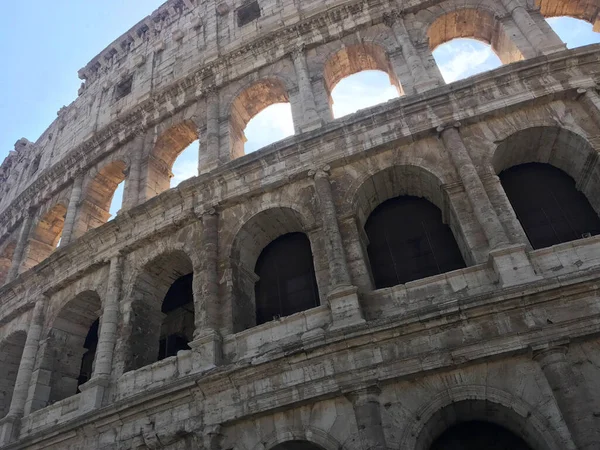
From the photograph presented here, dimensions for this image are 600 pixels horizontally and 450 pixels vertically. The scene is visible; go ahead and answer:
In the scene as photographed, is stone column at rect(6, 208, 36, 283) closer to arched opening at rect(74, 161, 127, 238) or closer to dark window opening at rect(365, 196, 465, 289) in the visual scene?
arched opening at rect(74, 161, 127, 238)

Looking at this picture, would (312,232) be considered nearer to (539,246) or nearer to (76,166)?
(539,246)

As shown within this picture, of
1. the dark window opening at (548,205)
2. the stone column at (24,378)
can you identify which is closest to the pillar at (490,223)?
the dark window opening at (548,205)

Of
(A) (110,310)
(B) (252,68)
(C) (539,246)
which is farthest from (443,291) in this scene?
(B) (252,68)

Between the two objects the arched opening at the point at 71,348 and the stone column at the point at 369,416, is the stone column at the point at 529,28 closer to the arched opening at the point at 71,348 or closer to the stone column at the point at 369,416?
the stone column at the point at 369,416

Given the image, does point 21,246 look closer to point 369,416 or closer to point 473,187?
point 369,416

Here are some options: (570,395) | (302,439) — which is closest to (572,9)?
(570,395)

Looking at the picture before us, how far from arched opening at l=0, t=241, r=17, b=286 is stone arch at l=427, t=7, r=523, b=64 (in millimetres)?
15061

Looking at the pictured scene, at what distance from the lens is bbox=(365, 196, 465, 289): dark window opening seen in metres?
9.03

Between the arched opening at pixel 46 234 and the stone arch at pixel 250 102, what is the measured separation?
6.78 m

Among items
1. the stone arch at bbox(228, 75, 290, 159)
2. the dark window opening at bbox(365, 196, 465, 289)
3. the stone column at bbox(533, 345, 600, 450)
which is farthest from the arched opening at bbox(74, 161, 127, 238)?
the stone column at bbox(533, 345, 600, 450)

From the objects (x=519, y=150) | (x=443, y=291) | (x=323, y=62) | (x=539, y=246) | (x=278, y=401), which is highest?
(x=323, y=62)

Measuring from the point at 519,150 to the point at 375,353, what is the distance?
5.29m

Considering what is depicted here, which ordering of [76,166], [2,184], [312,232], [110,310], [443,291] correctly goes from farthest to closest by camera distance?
[2,184], [76,166], [110,310], [312,232], [443,291]

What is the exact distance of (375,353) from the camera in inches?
288
